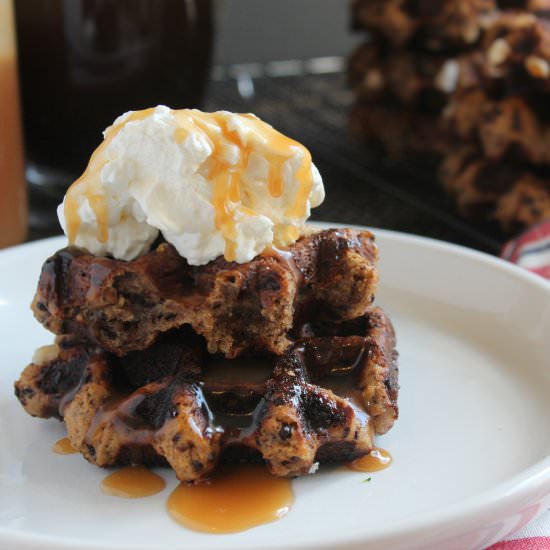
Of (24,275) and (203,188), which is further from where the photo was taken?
(24,275)

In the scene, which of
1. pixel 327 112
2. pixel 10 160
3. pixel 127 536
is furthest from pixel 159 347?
pixel 327 112

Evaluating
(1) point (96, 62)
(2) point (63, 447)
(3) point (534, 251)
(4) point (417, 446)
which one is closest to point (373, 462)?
(4) point (417, 446)

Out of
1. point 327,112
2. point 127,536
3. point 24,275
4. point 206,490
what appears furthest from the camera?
point 327,112

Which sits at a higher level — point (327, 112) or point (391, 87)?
point (391, 87)

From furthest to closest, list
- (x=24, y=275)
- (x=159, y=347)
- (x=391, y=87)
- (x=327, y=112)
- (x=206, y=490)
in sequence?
(x=327, y=112) → (x=391, y=87) → (x=24, y=275) → (x=159, y=347) → (x=206, y=490)

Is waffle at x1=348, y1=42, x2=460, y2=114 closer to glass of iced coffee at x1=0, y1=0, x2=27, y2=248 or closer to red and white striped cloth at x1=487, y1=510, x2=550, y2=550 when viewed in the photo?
glass of iced coffee at x1=0, y1=0, x2=27, y2=248

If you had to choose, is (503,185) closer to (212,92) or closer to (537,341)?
(537,341)

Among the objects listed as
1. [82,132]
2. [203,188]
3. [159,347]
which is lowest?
[82,132]

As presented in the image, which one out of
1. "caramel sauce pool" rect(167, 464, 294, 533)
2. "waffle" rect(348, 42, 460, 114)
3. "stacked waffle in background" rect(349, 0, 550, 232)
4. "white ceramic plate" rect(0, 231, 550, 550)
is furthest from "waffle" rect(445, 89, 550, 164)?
"caramel sauce pool" rect(167, 464, 294, 533)

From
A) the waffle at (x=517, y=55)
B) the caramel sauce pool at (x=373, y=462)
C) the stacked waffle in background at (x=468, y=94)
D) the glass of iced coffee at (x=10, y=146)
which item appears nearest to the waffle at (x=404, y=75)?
the stacked waffle in background at (x=468, y=94)
